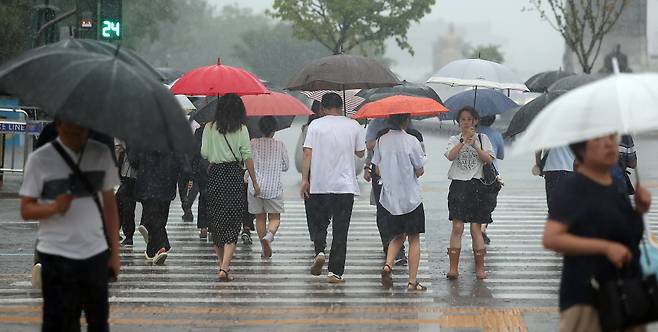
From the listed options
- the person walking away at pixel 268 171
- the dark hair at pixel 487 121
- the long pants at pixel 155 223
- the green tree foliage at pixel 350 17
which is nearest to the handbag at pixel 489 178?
the dark hair at pixel 487 121

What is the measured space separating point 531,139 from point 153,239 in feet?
25.5

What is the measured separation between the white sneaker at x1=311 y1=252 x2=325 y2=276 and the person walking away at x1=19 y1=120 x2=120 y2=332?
582 cm

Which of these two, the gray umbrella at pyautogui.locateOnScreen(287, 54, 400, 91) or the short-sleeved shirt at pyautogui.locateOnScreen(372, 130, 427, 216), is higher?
the gray umbrella at pyautogui.locateOnScreen(287, 54, 400, 91)

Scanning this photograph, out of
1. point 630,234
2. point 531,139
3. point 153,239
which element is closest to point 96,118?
point 531,139

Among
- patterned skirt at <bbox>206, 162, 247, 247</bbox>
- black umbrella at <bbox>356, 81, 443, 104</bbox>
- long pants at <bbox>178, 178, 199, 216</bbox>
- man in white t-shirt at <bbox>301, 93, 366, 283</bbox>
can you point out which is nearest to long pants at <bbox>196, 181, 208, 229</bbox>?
long pants at <bbox>178, 178, 199, 216</bbox>

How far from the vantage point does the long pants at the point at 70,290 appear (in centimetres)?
663

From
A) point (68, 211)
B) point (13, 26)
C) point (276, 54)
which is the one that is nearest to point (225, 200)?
point (68, 211)

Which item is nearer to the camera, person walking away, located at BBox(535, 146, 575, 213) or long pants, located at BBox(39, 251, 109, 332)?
long pants, located at BBox(39, 251, 109, 332)

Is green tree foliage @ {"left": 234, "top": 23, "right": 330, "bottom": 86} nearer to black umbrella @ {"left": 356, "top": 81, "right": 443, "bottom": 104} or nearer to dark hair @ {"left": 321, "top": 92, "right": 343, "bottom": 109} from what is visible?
black umbrella @ {"left": 356, "top": 81, "right": 443, "bottom": 104}

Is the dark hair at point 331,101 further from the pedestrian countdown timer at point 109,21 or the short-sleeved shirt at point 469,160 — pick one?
the pedestrian countdown timer at point 109,21

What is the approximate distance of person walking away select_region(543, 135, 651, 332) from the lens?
6.10m

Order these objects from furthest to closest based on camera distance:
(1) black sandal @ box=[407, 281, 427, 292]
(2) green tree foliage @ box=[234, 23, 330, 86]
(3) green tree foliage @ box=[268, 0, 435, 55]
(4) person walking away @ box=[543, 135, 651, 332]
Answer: (2) green tree foliage @ box=[234, 23, 330, 86]
(3) green tree foliage @ box=[268, 0, 435, 55]
(1) black sandal @ box=[407, 281, 427, 292]
(4) person walking away @ box=[543, 135, 651, 332]

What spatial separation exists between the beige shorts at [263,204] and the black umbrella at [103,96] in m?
7.11

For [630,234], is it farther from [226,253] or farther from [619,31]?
[619,31]
